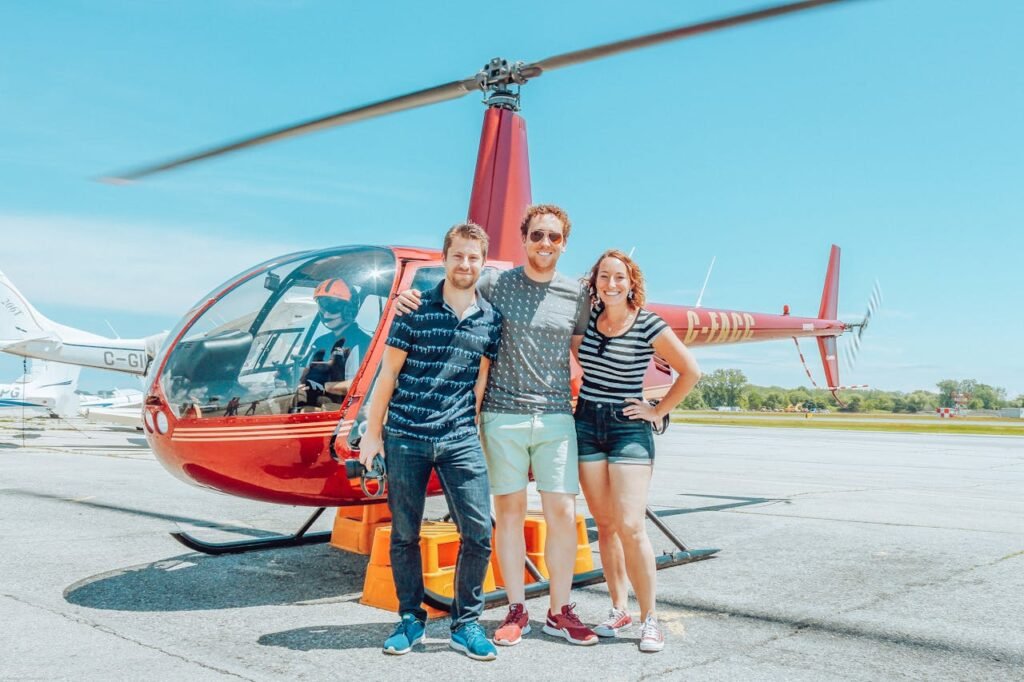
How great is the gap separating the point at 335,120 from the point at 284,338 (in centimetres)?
202

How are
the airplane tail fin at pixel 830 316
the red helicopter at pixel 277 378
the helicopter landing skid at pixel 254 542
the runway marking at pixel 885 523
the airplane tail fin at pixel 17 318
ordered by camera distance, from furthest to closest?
1. the airplane tail fin at pixel 17 318
2. the airplane tail fin at pixel 830 316
3. the runway marking at pixel 885 523
4. the helicopter landing skid at pixel 254 542
5. the red helicopter at pixel 277 378

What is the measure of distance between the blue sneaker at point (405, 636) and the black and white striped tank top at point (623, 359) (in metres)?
1.32

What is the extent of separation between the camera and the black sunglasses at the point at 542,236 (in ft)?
12.7

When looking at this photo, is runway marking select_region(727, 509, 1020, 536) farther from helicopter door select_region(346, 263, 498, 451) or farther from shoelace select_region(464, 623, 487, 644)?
shoelace select_region(464, 623, 487, 644)

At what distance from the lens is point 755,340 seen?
9703 mm

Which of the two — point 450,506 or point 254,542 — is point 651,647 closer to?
point 450,506

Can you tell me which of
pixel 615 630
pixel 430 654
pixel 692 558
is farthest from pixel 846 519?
pixel 430 654

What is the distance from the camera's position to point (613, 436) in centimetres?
390

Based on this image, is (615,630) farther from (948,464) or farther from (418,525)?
(948,464)

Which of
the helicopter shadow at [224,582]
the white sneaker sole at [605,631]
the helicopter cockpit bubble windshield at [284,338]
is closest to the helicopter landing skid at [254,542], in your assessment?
the helicopter shadow at [224,582]

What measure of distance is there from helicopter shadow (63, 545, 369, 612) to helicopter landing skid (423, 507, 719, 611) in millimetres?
718

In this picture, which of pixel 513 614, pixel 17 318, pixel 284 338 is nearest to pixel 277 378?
pixel 284 338

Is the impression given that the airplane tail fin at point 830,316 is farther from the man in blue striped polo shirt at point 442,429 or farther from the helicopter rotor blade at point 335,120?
the man in blue striped polo shirt at point 442,429

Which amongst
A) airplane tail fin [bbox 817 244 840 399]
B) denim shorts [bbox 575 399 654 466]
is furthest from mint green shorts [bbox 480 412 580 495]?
airplane tail fin [bbox 817 244 840 399]
